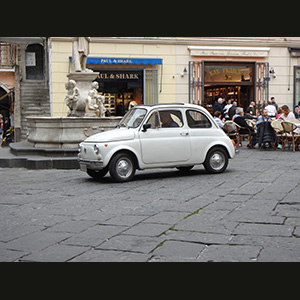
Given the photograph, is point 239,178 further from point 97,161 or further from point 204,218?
point 204,218

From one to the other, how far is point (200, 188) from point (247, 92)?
18236 mm

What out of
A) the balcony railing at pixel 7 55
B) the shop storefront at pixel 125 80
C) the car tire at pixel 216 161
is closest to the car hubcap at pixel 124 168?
the car tire at pixel 216 161

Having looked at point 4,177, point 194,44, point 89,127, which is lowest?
point 4,177

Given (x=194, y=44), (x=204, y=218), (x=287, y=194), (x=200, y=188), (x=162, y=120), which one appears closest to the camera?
(x=204, y=218)

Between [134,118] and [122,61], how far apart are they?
14334mm

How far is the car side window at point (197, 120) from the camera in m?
10.5

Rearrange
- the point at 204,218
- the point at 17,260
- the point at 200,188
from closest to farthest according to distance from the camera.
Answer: the point at 17,260 → the point at 204,218 → the point at 200,188

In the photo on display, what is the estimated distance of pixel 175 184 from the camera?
9.30 m

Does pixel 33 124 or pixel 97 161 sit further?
pixel 33 124

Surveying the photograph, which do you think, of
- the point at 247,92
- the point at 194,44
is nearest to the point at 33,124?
the point at 194,44

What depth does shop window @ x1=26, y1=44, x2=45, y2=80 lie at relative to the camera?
30.7 metres

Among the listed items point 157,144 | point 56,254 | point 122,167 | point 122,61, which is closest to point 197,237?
point 56,254

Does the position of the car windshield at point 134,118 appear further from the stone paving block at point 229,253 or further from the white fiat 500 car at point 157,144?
the stone paving block at point 229,253

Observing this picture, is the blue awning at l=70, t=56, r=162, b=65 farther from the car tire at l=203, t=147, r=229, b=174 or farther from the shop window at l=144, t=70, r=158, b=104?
the car tire at l=203, t=147, r=229, b=174
